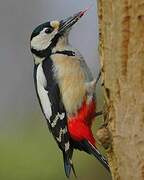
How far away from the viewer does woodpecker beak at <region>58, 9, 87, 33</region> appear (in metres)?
3.29

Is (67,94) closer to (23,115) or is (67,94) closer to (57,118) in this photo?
(57,118)

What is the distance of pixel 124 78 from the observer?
2.38 metres

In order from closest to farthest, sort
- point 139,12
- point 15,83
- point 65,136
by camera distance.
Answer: point 139,12, point 65,136, point 15,83

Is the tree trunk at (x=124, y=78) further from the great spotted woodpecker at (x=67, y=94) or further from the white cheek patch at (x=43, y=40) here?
the white cheek patch at (x=43, y=40)

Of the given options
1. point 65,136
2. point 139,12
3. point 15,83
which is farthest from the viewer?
point 15,83

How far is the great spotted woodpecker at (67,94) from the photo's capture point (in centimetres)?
324

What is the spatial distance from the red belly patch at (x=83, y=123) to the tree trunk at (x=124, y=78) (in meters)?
0.73

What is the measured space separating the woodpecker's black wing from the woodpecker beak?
176 mm

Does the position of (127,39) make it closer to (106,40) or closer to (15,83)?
(106,40)

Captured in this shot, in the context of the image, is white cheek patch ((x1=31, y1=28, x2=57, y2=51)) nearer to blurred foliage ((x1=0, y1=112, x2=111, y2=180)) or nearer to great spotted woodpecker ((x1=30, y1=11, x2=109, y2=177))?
great spotted woodpecker ((x1=30, y1=11, x2=109, y2=177))

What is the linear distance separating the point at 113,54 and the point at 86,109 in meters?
0.94

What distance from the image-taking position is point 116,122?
243cm

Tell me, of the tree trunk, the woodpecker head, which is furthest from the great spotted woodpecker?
the tree trunk

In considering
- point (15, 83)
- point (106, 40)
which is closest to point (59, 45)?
point (106, 40)
